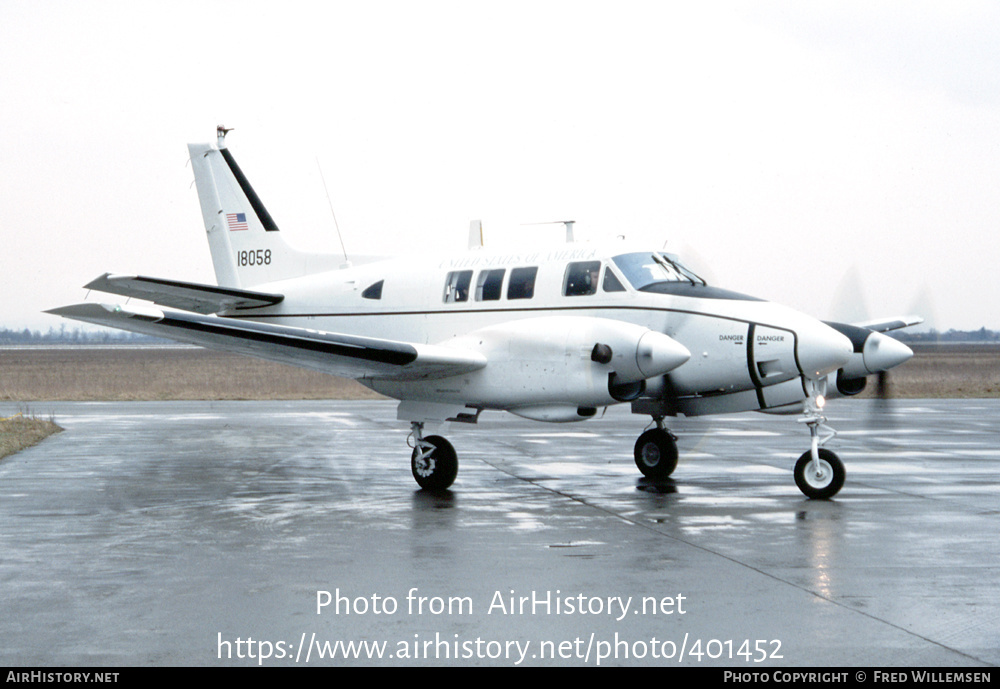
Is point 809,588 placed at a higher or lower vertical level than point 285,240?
lower

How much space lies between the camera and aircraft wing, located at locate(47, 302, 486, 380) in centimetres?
1306

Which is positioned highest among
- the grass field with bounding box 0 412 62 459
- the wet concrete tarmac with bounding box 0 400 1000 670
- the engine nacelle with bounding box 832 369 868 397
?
the engine nacelle with bounding box 832 369 868 397

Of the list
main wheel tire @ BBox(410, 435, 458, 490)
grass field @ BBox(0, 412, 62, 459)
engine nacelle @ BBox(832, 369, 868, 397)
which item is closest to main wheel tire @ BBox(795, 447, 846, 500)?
engine nacelle @ BBox(832, 369, 868, 397)

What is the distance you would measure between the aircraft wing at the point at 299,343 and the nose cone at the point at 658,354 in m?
2.15

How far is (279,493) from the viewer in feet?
44.5

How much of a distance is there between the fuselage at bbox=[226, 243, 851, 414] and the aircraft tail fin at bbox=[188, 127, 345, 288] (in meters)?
3.99

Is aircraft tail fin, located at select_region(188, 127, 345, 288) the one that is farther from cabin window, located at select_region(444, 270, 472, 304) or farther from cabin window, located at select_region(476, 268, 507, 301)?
cabin window, located at select_region(476, 268, 507, 301)

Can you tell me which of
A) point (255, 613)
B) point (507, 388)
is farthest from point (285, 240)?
point (255, 613)

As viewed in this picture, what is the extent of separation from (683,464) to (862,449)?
176 inches

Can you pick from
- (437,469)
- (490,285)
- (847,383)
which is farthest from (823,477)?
(490,285)

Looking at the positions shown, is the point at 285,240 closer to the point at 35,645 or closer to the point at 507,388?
the point at 507,388

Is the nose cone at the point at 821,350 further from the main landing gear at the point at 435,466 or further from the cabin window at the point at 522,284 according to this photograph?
the main landing gear at the point at 435,466

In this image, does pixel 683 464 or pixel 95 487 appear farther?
pixel 683 464

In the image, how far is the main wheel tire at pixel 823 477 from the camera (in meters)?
12.7
